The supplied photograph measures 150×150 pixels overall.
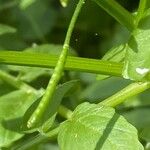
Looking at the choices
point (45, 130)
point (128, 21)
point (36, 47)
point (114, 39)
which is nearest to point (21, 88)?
point (36, 47)

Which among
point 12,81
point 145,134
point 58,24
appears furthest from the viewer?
point 58,24

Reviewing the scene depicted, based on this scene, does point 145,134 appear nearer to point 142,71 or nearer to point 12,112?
point 142,71

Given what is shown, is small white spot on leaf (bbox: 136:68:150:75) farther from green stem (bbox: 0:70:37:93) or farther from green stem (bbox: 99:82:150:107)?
green stem (bbox: 0:70:37:93)

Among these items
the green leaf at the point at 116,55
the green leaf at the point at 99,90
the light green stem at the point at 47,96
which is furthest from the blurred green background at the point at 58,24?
the light green stem at the point at 47,96

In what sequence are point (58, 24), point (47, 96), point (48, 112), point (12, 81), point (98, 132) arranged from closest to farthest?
point (47, 96) → point (98, 132) → point (48, 112) → point (12, 81) → point (58, 24)

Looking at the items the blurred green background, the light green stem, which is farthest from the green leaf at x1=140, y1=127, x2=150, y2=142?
the blurred green background

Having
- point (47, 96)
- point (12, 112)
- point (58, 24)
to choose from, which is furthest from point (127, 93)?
point (58, 24)
